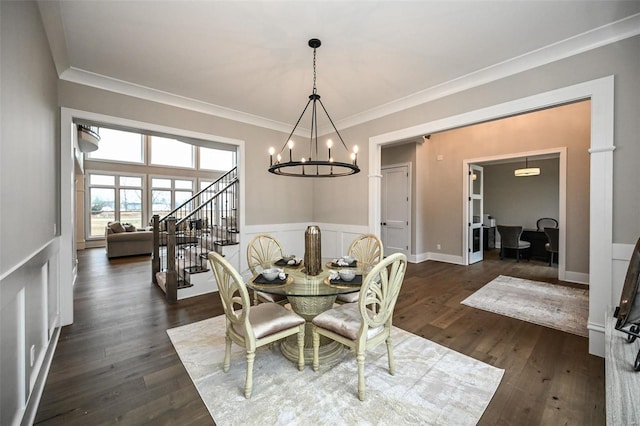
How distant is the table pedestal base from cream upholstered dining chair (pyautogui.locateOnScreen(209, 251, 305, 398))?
217 millimetres

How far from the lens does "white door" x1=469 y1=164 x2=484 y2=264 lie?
236 inches

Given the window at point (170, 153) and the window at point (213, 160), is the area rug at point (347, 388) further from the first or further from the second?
the window at point (213, 160)

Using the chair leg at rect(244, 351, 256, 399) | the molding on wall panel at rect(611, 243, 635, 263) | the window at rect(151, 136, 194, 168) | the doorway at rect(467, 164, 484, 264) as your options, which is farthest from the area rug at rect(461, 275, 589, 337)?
the window at rect(151, 136, 194, 168)

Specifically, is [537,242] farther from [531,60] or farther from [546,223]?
[531,60]

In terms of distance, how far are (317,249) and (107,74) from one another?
3.13 metres

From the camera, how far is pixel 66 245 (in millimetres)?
2939

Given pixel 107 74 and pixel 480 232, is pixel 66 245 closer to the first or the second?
pixel 107 74

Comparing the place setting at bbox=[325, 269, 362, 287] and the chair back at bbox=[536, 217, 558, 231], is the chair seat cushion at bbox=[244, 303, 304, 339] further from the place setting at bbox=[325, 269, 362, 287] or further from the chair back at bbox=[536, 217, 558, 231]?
the chair back at bbox=[536, 217, 558, 231]

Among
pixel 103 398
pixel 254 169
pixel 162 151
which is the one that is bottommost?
pixel 103 398

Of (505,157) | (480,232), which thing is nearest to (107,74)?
(505,157)

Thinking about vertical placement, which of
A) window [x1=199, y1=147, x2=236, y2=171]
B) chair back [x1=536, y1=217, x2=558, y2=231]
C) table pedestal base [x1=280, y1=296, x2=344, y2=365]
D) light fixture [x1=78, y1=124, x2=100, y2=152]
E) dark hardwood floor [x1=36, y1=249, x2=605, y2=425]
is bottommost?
dark hardwood floor [x1=36, y1=249, x2=605, y2=425]

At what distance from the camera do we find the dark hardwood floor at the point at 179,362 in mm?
1710

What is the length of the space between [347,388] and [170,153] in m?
11.2

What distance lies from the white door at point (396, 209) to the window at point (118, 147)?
879 cm
